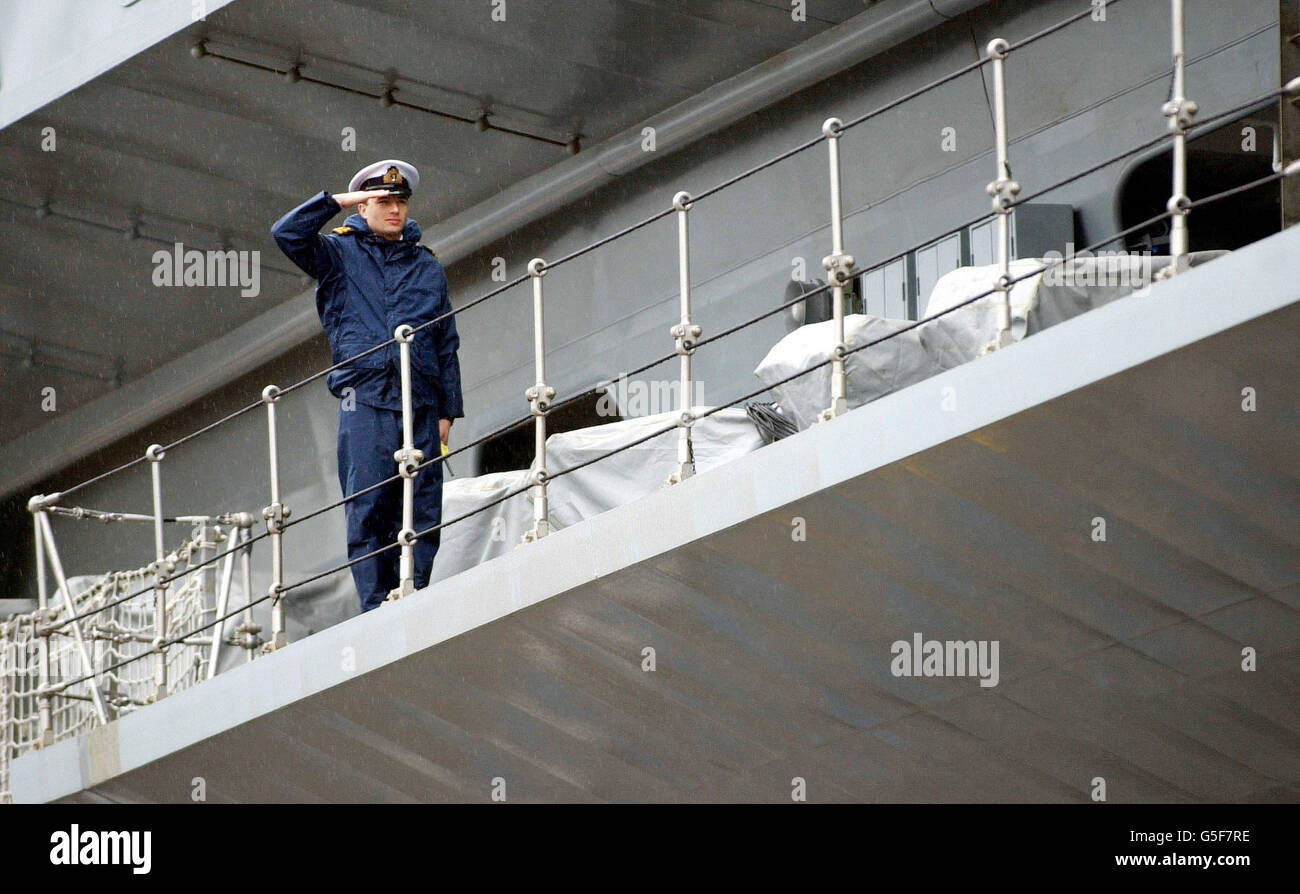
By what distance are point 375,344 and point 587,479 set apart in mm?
591

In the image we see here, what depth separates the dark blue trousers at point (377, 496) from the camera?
428 cm

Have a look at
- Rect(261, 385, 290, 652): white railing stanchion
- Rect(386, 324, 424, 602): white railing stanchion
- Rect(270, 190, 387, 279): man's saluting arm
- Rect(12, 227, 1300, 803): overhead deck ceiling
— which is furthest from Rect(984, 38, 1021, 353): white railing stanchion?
Rect(261, 385, 290, 652): white railing stanchion

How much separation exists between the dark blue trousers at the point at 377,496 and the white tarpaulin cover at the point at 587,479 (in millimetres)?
234

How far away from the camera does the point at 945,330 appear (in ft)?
12.6

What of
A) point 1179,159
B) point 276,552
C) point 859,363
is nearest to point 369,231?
point 276,552

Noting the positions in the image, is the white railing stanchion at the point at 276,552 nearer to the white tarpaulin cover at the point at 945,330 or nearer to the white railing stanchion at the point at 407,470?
the white railing stanchion at the point at 407,470

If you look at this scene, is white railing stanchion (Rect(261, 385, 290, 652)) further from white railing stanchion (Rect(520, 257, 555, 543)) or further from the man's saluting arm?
white railing stanchion (Rect(520, 257, 555, 543))

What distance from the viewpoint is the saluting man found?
428 centimetres

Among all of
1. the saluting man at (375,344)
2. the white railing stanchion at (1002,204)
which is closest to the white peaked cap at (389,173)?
the saluting man at (375,344)

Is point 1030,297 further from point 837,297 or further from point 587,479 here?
point 587,479
